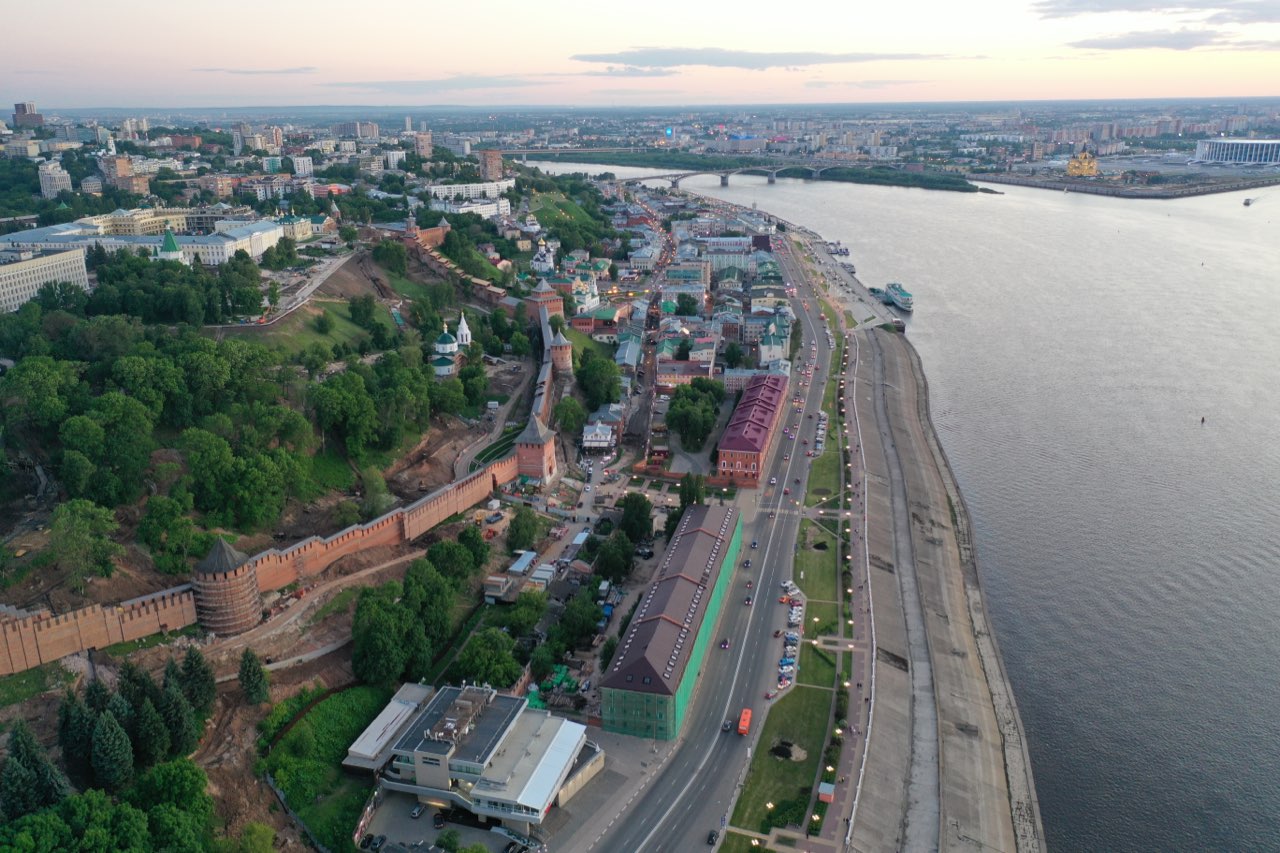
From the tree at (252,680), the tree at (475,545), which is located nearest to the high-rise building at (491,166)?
the tree at (475,545)

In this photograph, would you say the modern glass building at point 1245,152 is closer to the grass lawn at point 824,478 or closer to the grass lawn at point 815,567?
the grass lawn at point 824,478

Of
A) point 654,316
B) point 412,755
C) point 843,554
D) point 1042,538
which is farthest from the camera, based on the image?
point 654,316

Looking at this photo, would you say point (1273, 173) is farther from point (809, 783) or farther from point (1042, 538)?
point (809, 783)

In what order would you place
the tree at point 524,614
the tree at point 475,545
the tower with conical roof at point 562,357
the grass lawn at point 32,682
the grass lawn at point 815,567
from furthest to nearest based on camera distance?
1. the tower with conical roof at point 562,357
2. the tree at point 475,545
3. the grass lawn at point 815,567
4. the tree at point 524,614
5. the grass lawn at point 32,682

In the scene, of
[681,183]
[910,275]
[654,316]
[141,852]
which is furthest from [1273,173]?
[141,852]

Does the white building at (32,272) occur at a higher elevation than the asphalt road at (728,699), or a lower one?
higher

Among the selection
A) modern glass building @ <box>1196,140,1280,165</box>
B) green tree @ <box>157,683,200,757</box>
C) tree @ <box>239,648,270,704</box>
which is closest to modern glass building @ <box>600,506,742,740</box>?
tree @ <box>239,648,270,704</box>

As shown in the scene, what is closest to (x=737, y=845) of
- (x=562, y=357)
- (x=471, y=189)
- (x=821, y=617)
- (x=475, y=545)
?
(x=821, y=617)
